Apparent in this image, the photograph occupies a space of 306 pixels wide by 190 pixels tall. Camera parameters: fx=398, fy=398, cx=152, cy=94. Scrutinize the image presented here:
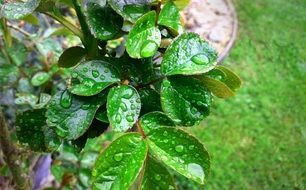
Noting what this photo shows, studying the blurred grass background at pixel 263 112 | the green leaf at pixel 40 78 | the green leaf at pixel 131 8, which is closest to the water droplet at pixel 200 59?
the green leaf at pixel 131 8

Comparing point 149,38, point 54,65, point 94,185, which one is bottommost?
point 54,65

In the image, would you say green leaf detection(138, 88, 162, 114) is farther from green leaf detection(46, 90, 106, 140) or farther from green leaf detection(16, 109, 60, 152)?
green leaf detection(16, 109, 60, 152)

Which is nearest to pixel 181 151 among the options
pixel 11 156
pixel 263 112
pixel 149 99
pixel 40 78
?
pixel 149 99

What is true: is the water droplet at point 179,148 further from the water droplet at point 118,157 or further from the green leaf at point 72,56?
the green leaf at point 72,56

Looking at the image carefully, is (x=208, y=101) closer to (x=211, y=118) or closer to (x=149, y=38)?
(x=149, y=38)

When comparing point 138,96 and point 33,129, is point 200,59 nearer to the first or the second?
point 138,96

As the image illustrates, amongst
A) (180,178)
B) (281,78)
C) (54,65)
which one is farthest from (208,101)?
(281,78)
